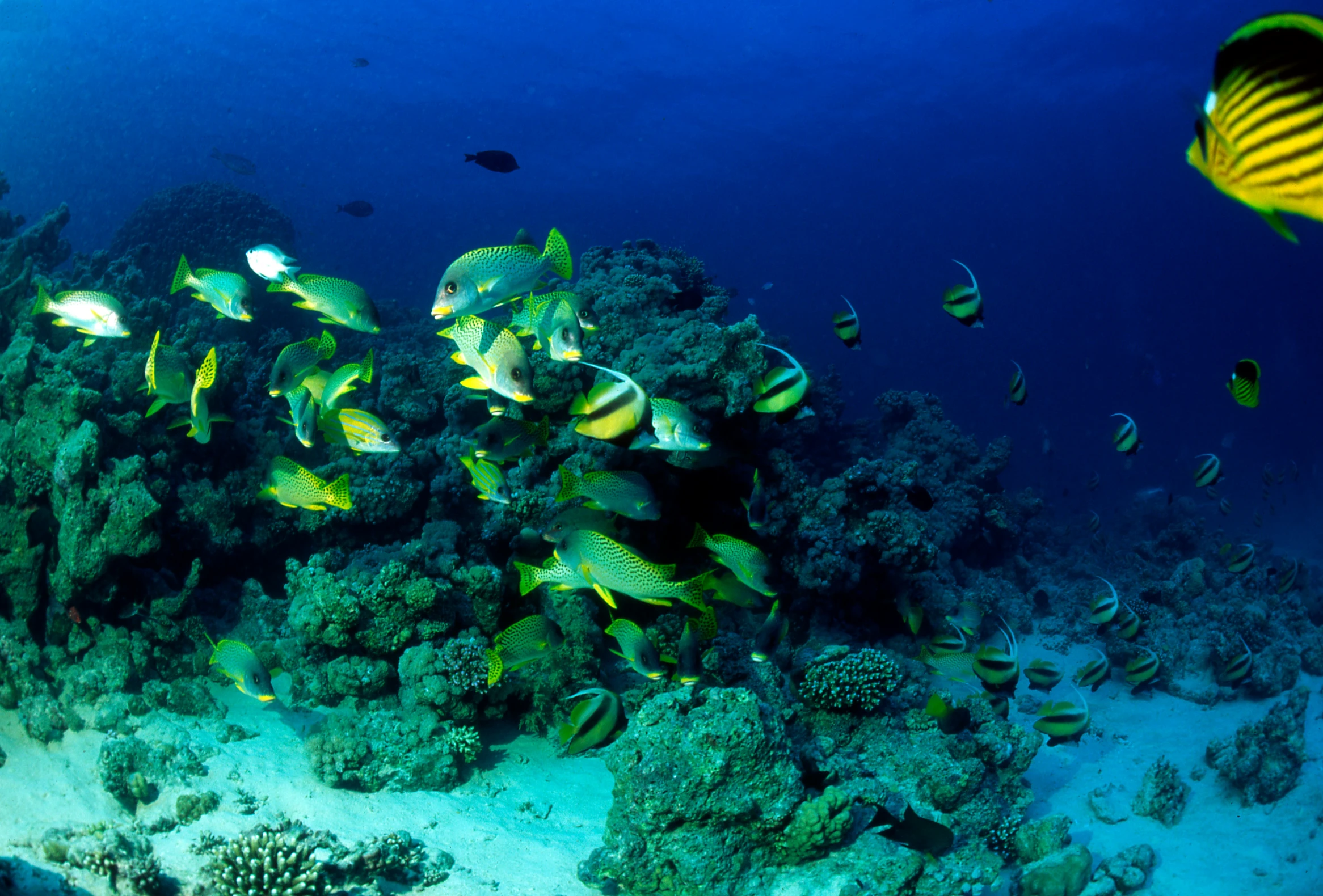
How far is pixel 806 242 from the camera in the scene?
105438mm

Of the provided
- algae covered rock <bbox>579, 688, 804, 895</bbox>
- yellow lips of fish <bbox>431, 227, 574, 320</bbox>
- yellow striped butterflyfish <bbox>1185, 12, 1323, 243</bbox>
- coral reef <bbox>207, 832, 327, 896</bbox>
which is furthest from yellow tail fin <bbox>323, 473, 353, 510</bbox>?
yellow striped butterflyfish <bbox>1185, 12, 1323, 243</bbox>

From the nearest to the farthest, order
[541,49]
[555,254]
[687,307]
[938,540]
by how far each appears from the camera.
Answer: [555,254] → [687,307] → [938,540] → [541,49]

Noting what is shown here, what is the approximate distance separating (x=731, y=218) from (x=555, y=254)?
297 ft

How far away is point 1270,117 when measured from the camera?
4.10 ft

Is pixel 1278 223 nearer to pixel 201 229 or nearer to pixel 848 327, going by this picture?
pixel 848 327

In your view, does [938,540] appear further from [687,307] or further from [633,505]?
[633,505]

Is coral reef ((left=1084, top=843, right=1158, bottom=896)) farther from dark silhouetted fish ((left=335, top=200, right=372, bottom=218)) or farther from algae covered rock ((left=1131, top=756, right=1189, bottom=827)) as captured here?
dark silhouetted fish ((left=335, top=200, right=372, bottom=218))

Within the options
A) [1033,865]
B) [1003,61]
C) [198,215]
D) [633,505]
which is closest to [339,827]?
[633,505]

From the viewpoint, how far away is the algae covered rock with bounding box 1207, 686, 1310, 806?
7.21 metres

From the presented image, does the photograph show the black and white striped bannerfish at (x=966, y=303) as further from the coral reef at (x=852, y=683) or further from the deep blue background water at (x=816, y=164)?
the deep blue background water at (x=816, y=164)

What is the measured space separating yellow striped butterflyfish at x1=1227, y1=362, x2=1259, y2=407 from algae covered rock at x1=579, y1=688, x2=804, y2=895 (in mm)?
4754

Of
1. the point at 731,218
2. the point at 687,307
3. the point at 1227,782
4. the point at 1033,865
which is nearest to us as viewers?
the point at 1033,865

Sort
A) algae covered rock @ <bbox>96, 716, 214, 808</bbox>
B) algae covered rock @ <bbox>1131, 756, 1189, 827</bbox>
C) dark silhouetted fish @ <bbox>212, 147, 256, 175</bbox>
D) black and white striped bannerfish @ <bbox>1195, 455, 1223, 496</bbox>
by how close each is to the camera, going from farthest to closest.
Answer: dark silhouetted fish @ <bbox>212, 147, 256, 175</bbox>, black and white striped bannerfish @ <bbox>1195, 455, 1223, 496</bbox>, algae covered rock @ <bbox>1131, 756, 1189, 827</bbox>, algae covered rock @ <bbox>96, 716, 214, 808</bbox>

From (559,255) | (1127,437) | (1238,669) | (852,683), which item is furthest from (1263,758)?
(559,255)
